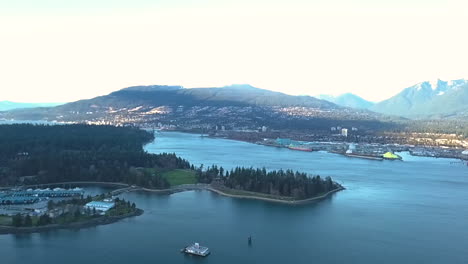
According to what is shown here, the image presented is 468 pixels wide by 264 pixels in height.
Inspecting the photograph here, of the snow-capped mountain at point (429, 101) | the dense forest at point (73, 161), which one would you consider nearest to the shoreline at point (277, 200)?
the dense forest at point (73, 161)

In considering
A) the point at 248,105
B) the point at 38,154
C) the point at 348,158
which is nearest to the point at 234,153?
the point at 348,158

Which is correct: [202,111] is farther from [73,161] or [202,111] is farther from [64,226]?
[64,226]

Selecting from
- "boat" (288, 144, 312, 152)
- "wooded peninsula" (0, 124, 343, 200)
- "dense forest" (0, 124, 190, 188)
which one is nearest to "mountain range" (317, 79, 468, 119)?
"boat" (288, 144, 312, 152)

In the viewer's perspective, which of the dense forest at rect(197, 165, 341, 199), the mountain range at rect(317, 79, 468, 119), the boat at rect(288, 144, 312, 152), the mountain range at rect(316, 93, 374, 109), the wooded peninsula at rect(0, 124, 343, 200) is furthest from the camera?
the mountain range at rect(316, 93, 374, 109)

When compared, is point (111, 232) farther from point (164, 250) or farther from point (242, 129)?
point (242, 129)

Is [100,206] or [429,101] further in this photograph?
[429,101]

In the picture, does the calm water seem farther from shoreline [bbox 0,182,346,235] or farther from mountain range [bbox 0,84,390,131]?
mountain range [bbox 0,84,390,131]

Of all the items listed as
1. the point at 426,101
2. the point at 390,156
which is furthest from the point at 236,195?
the point at 426,101
